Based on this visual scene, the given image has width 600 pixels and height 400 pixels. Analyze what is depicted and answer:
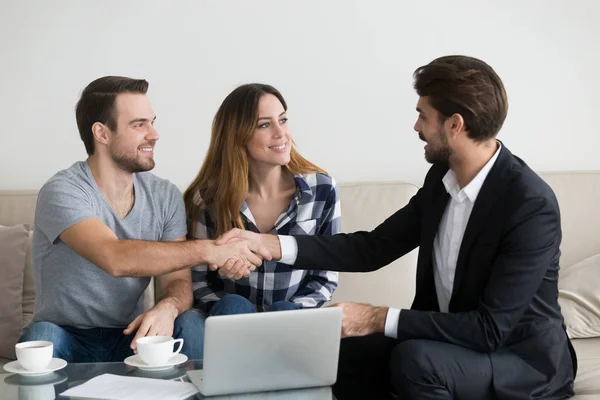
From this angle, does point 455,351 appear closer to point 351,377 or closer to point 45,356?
point 351,377

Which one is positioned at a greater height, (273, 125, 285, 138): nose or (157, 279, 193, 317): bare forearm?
(273, 125, 285, 138): nose

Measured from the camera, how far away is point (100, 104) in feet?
8.73

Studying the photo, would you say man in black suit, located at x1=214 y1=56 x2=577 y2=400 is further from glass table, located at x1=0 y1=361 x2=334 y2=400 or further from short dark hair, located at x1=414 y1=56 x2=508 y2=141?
glass table, located at x1=0 y1=361 x2=334 y2=400

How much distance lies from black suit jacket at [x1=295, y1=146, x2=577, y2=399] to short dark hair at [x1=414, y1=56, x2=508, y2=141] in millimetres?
110

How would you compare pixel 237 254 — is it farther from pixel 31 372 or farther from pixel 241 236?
pixel 31 372

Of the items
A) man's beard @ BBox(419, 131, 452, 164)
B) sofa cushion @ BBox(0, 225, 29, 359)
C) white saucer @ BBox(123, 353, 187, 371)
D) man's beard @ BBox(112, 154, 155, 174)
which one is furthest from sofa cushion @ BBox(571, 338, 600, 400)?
sofa cushion @ BBox(0, 225, 29, 359)

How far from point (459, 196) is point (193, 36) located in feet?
4.90

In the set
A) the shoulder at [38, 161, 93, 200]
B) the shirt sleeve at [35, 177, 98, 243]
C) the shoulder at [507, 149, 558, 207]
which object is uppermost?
the shoulder at [507, 149, 558, 207]

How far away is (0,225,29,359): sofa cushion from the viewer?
9.18 ft

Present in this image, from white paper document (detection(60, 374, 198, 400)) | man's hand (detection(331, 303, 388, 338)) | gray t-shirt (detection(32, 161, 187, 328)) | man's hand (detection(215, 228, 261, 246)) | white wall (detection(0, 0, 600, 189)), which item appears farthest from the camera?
white wall (detection(0, 0, 600, 189))

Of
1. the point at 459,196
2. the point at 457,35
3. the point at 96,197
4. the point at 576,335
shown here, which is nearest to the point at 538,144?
the point at 457,35

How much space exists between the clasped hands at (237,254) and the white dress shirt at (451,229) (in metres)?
0.53

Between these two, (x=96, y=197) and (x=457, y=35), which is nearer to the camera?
(x=96, y=197)

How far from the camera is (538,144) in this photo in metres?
3.61
